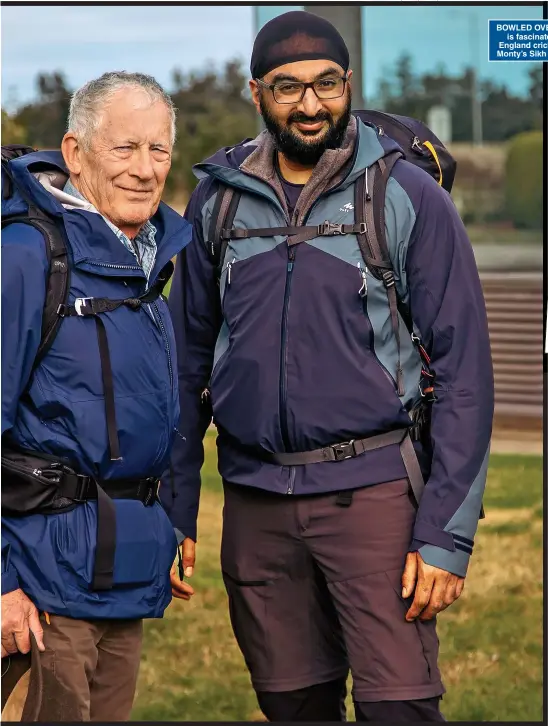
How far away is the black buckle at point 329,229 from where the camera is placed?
13.5 ft

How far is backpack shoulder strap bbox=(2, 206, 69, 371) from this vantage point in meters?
3.62

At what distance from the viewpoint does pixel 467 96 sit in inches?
576

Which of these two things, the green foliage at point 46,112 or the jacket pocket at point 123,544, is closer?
the jacket pocket at point 123,544

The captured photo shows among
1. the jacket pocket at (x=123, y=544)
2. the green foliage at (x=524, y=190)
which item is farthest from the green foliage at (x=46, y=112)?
the jacket pocket at (x=123, y=544)

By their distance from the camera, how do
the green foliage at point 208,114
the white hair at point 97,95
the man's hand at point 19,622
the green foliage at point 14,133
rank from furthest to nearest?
the green foliage at point 208,114 < the green foliage at point 14,133 < the white hair at point 97,95 < the man's hand at point 19,622

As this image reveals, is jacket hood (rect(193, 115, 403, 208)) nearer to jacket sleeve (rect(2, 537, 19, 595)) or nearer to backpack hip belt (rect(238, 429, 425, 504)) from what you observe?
backpack hip belt (rect(238, 429, 425, 504))

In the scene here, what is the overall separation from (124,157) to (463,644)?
450 cm

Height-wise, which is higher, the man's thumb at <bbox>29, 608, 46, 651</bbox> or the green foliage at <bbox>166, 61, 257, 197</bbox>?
the green foliage at <bbox>166, 61, 257, 197</bbox>

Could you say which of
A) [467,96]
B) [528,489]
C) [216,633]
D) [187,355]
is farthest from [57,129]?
[187,355]

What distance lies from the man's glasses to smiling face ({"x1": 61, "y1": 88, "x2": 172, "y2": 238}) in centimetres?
43

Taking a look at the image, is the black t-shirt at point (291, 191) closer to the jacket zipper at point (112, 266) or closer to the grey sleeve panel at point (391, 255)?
the grey sleeve panel at point (391, 255)

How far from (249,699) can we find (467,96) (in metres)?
9.38

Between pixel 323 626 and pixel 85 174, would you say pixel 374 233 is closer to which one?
pixel 85 174

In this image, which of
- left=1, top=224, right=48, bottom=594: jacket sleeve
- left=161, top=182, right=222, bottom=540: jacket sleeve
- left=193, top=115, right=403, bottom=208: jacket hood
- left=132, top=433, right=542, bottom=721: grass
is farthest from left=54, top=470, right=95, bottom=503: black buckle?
left=132, top=433, right=542, bottom=721: grass
